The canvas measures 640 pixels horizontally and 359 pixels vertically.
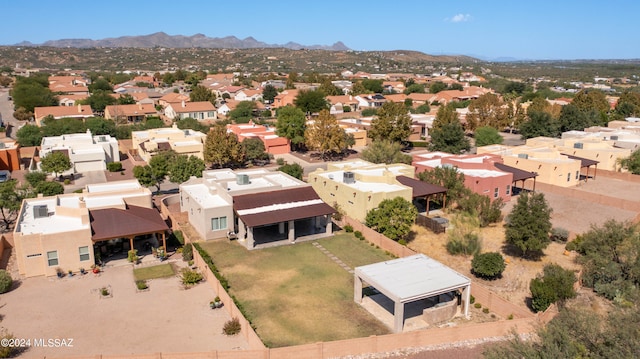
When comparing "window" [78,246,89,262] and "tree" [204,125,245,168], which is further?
"tree" [204,125,245,168]

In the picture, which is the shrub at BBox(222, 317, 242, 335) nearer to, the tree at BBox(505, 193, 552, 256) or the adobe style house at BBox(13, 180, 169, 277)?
the adobe style house at BBox(13, 180, 169, 277)

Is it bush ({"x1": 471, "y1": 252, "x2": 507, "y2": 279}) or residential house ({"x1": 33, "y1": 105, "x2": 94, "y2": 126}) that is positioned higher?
residential house ({"x1": 33, "y1": 105, "x2": 94, "y2": 126})

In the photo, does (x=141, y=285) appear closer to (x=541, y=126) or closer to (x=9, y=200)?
(x=9, y=200)

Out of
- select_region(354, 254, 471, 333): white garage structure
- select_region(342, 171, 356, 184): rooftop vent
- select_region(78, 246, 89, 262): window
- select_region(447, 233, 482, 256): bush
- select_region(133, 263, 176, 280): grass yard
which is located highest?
select_region(342, 171, 356, 184): rooftop vent

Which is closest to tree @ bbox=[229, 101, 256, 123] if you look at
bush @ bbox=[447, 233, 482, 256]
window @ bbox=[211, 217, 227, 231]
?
window @ bbox=[211, 217, 227, 231]

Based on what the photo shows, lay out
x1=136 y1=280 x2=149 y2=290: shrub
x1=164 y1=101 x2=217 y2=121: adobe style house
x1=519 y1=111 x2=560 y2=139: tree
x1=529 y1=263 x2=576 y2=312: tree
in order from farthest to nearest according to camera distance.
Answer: x1=164 y1=101 x2=217 y2=121: adobe style house
x1=519 y1=111 x2=560 y2=139: tree
x1=136 y1=280 x2=149 y2=290: shrub
x1=529 y1=263 x2=576 y2=312: tree

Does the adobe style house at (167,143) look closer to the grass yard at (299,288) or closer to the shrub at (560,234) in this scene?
the grass yard at (299,288)

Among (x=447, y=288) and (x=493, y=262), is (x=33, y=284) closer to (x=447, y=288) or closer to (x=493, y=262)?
(x=447, y=288)

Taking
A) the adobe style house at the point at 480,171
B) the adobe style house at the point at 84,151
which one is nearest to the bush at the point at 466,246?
the adobe style house at the point at 480,171
